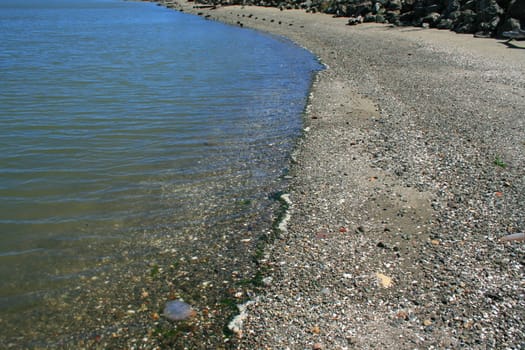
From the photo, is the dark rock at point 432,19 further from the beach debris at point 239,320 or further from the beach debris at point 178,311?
the beach debris at point 178,311

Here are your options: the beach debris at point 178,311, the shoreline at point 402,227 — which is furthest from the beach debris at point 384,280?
the beach debris at point 178,311

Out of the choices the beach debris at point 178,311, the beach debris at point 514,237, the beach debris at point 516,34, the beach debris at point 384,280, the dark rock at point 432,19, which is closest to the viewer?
the beach debris at point 178,311

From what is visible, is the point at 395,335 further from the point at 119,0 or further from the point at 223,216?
the point at 119,0

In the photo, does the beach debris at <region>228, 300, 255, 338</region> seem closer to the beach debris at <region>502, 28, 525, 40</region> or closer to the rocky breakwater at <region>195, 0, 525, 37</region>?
the beach debris at <region>502, 28, 525, 40</region>

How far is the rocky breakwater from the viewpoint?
31.1m

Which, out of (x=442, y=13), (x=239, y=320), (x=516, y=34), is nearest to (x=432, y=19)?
(x=442, y=13)

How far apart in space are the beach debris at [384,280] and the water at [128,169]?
2.23 m

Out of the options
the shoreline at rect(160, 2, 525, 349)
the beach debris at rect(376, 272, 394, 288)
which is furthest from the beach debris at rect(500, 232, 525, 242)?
the beach debris at rect(376, 272, 394, 288)

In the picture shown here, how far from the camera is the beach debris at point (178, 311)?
21.6ft

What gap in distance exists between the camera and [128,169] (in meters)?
11.4

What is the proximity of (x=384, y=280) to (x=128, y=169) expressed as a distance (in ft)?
22.8

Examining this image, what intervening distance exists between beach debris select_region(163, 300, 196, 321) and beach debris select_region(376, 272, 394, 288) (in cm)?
289

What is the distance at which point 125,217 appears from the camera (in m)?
9.22

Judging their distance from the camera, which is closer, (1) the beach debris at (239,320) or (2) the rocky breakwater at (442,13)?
(1) the beach debris at (239,320)
